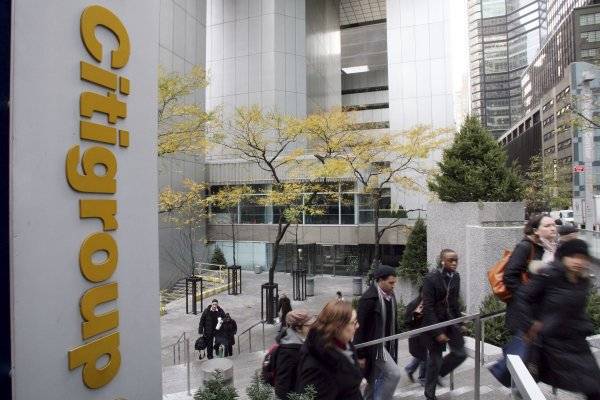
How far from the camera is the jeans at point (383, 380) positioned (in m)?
4.41

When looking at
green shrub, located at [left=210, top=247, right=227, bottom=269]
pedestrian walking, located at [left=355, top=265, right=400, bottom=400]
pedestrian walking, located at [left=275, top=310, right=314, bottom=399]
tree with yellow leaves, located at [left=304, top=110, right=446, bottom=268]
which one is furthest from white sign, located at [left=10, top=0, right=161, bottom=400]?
green shrub, located at [left=210, top=247, right=227, bottom=269]

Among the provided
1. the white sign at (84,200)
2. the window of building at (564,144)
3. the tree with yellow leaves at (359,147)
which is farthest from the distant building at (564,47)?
the white sign at (84,200)

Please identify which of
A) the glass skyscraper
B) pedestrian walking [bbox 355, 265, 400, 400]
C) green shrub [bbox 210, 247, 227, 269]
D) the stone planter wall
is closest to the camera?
pedestrian walking [bbox 355, 265, 400, 400]

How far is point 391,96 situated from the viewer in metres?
34.0

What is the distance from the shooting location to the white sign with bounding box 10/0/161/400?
2820mm

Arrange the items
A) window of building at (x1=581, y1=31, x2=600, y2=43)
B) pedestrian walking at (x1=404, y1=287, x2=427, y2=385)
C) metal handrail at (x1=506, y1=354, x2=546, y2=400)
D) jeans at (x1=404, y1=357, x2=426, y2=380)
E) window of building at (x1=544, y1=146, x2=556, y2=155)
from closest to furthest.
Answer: metal handrail at (x1=506, y1=354, x2=546, y2=400) → pedestrian walking at (x1=404, y1=287, x2=427, y2=385) → jeans at (x1=404, y1=357, x2=426, y2=380) → window of building at (x1=581, y1=31, x2=600, y2=43) → window of building at (x1=544, y1=146, x2=556, y2=155)

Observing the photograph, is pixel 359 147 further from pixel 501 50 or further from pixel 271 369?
pixel 501 50

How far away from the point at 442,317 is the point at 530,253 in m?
1.50

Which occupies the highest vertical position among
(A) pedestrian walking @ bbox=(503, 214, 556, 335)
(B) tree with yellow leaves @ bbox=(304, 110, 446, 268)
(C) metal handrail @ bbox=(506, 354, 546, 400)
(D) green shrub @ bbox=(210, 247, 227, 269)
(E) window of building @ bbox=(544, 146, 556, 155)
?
(E) window of building @ bbox=(544, 146, 556, 155)

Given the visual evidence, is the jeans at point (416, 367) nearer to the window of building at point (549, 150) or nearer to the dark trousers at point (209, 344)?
→ the dark trousers at point (209, 344)

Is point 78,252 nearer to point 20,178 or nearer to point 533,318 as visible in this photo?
point 20,178

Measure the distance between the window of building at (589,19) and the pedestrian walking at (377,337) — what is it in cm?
8664

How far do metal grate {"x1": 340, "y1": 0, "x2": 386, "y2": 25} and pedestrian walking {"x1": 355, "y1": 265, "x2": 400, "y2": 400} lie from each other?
49.2 metres

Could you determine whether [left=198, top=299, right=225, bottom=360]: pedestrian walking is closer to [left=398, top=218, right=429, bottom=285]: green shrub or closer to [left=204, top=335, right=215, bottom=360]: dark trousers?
[left=204, top=335, right=215, bottom=360]: dark trousers
